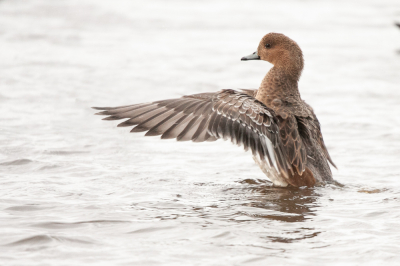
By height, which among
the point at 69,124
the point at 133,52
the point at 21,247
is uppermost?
the point at 133,52

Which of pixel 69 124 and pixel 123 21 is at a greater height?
pixel 123 21

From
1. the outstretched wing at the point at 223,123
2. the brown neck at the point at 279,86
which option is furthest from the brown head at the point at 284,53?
the outstretched wing at the point at 223,123

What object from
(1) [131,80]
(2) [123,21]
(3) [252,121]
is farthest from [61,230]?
(2) [123,21]

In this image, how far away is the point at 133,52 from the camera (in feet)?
40.8

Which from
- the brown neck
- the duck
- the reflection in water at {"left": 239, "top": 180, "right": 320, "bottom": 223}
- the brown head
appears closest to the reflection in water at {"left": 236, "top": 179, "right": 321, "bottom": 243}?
the reflection in water at {"left": 239, "top": 180, "right": 320, "bottom": 223}

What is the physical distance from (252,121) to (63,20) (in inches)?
373

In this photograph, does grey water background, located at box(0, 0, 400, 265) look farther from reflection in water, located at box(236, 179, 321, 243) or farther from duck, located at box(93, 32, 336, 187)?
duck, located at box(93, 32, 336, 187)

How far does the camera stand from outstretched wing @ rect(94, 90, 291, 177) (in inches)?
235

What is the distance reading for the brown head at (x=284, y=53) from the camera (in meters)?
6.84

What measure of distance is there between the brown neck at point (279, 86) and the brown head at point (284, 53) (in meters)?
0.03

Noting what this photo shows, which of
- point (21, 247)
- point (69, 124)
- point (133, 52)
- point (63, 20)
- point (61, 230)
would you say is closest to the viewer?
point (21, 247)

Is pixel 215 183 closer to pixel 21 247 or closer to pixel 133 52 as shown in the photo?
pixel 21 247

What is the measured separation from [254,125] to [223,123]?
287mm

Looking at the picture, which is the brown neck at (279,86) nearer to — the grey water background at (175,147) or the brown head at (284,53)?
the brown head at (284,53)
